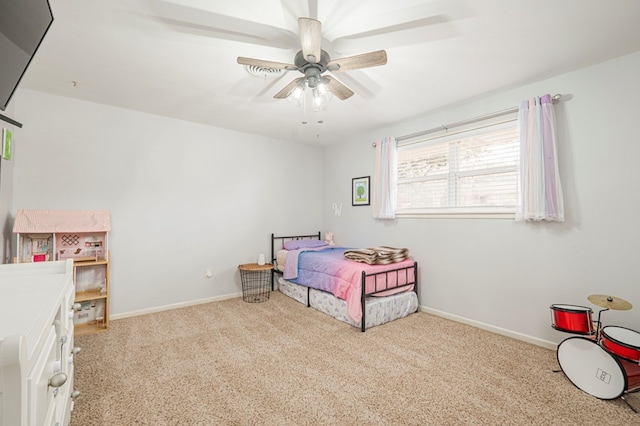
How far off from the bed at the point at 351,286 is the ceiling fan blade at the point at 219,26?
2.28 metres

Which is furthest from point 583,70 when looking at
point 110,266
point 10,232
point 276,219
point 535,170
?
point 10,232

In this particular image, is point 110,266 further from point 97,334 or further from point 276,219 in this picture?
point 276,219

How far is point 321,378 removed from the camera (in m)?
2.11

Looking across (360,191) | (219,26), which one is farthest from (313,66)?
(360,191)

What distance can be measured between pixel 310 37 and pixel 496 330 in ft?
10.6

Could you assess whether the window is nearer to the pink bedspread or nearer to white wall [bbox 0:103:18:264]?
the pink bedspread

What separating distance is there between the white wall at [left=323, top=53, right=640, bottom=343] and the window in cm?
19

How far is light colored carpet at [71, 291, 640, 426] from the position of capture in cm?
172

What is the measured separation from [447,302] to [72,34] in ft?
14.1

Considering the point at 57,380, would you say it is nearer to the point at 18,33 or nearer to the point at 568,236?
the point at 18,33

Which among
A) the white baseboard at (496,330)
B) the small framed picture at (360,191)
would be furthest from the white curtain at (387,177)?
the white baseboard at (496,330)

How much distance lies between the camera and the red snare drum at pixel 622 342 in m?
1.76

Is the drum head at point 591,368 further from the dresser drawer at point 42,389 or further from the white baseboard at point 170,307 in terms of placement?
the white baseboard at point 170,307

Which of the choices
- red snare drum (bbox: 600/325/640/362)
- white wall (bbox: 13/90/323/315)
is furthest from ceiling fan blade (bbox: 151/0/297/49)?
red snare drum (bbox: 600/325/640/362)
